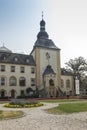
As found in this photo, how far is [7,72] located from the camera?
50.3 m

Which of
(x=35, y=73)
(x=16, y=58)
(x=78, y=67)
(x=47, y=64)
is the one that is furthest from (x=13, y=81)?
(x=78, y=67)

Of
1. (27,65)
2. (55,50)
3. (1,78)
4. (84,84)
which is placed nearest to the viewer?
(1,78)

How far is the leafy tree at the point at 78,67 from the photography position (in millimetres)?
66375

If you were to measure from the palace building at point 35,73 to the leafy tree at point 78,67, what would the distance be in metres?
9.03

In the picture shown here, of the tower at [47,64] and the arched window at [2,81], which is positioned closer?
the arched window at [2,81]

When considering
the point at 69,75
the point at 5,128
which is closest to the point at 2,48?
the point at 69,75

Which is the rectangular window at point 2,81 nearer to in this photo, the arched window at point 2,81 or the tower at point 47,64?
the arched window at point 2,81

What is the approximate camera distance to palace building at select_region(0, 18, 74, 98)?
50031mm

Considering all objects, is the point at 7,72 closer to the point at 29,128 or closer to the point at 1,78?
the point at 1,78

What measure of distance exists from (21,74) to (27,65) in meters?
3.09

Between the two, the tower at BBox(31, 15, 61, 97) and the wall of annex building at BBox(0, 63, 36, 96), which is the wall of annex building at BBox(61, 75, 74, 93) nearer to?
the tower at BBox(31, 15, 61, 97)

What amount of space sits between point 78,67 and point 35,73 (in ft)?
65.9

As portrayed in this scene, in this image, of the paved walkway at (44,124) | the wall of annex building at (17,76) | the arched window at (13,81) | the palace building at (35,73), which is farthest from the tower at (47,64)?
the paved walkway at (44,124)

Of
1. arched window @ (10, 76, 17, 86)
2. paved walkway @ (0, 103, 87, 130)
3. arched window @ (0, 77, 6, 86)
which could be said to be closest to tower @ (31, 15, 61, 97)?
arched window @ (10, 76, 17, 86)
